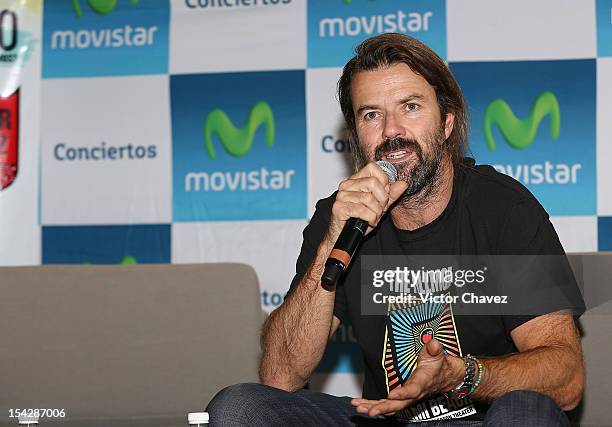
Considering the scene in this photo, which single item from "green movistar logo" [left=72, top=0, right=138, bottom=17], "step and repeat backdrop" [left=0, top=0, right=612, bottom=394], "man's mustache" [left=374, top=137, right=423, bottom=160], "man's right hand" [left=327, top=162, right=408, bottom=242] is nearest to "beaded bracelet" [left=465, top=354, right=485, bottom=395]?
"man's right hand" [left=327, top=162, right=408, bottom=242]

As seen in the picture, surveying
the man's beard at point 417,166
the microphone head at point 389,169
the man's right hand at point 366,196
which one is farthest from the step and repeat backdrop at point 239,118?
the man's right hand at point 366,196

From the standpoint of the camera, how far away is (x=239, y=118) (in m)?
2.96

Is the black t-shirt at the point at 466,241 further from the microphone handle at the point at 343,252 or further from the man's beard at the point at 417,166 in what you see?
the microphone handle at the point at 343,252

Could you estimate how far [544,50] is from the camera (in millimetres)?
2820

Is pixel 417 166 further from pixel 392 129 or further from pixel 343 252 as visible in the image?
pixel 343 252

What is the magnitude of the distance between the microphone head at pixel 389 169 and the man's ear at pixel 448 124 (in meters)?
0.28

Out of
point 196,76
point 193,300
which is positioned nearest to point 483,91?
point 196,76

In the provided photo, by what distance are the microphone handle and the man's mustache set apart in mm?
304

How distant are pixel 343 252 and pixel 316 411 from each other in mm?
391

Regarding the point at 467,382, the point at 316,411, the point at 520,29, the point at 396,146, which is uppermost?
the point at 520,29

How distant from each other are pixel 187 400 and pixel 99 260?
2.88 feet

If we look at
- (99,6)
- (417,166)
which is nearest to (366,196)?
(417,166)

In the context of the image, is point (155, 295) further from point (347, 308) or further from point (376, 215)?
point (376, 215)

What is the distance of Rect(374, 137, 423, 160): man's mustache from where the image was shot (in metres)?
1.92
